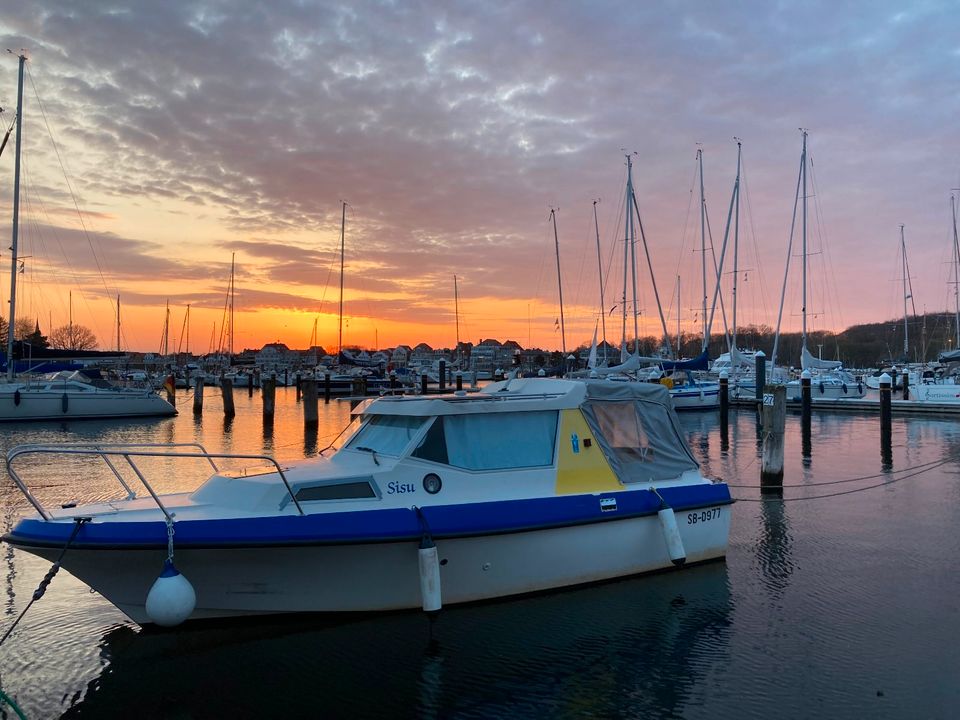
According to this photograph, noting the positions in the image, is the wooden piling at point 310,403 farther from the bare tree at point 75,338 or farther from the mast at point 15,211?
the bare tree at point 75,338

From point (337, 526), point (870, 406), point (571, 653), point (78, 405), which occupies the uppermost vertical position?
point (78, 405)

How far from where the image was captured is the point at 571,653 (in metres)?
7.32

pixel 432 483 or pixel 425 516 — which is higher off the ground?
pixel 432 483

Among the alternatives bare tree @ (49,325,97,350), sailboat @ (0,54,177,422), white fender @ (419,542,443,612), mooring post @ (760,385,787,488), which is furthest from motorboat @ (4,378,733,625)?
bare tree @ (49,325,97,350)

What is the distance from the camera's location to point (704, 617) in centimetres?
834

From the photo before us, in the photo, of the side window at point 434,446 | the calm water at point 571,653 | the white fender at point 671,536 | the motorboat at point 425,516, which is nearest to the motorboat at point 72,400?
the calm water at point 571,653

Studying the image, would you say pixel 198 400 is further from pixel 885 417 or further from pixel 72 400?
pixel 885 417

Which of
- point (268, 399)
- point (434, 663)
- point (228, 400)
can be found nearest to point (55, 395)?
point (228, 400)

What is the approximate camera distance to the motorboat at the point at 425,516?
699 centimetres

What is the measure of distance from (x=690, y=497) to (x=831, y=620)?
2.12m

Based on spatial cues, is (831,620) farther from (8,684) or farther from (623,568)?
(8,684)

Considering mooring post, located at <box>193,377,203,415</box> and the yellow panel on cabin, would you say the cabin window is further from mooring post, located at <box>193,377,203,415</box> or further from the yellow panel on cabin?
mooring post, located at <box>193,377,203,415</box>

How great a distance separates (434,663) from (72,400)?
32.4 meters

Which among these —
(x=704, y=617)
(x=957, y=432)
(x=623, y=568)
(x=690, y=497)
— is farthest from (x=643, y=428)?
(x=957, y=432)
